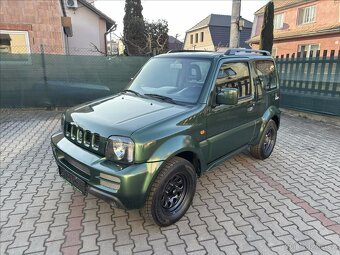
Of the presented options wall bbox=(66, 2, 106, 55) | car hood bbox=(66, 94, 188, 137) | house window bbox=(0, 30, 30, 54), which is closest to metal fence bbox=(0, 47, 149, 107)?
house window bbox=(0, 30, 30, 54)

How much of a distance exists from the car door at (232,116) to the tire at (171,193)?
509 millimetres

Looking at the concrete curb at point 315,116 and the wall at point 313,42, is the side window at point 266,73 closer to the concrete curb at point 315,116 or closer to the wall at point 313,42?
the concrete curb at point 315,116

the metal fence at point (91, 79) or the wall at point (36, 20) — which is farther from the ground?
the wall at point (36, 20)

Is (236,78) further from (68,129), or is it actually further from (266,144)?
(68,129)

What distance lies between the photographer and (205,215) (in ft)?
10.3

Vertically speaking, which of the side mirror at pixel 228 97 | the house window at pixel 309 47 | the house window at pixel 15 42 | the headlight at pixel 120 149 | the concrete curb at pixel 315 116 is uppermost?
the house window at pixel 309 47

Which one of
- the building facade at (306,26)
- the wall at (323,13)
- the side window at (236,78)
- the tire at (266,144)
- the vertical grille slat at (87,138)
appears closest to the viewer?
the vertical grille slat at (87,138)

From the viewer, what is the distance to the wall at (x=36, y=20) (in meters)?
9.20

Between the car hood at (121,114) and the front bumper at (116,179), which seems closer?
the front bumper at (116,179)

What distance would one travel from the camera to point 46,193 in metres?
3.51

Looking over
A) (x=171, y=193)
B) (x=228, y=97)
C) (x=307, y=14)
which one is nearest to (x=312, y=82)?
(x=228, y=97)

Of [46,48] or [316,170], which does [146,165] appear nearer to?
[316,170]

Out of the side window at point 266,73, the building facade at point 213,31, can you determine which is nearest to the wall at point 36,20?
the side window at point 266,73

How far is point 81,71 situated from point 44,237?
22.4 feet
